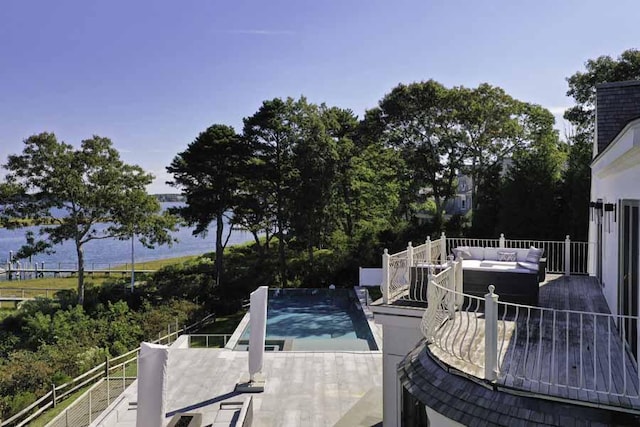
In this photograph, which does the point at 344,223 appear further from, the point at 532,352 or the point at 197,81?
the point at 532,352

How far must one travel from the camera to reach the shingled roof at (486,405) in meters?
3.53

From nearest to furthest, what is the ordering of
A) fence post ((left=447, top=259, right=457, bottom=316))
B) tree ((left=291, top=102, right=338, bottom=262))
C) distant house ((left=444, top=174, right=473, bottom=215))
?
fence post ((left=447, top=259, right=457, bottom=316)), tree ((left=291, top=102, right=338, bottom=262)), distant house ((left=444, top=174, right=473, bottom=215))

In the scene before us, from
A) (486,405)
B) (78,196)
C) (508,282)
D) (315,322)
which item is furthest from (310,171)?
(486,405)

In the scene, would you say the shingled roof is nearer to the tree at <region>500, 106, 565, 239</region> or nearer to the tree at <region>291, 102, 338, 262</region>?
Answer: the tree at <region>500, 106, 565, 239</region>

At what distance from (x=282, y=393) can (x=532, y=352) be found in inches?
250

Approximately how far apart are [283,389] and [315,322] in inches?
331

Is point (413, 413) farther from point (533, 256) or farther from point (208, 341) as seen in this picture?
point (208, 341)

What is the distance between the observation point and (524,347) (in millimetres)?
5215

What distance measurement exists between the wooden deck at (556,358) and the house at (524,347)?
12 mm

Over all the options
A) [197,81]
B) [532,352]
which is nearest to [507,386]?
[532,352]

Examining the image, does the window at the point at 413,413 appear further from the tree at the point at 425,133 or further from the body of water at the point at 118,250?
the body of water at the point at 118,250

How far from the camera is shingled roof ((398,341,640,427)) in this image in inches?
139

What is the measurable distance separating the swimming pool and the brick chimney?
A: 26.9ft

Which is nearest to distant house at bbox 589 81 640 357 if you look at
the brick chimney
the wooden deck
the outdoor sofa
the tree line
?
the brick chimney
